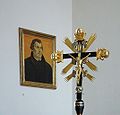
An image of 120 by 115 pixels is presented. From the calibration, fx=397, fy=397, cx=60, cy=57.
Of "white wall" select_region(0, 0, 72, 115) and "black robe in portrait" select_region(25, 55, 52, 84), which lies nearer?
"white wall" select_region(0, 0, 72, 115)

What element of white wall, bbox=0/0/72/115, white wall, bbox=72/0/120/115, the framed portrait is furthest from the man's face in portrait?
white wall, bbox=72/0/120/115

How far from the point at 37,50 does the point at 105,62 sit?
0.95 metres

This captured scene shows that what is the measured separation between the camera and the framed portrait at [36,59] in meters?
4.95

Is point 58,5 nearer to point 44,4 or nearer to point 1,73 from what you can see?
point 44,4

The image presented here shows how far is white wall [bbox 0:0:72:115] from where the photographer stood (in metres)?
4.71

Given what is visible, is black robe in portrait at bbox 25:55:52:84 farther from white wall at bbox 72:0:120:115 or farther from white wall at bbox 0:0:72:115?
white wall at bbox 72:0:120:115

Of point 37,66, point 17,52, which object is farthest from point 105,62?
point 17,52

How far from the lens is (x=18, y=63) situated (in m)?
4.87

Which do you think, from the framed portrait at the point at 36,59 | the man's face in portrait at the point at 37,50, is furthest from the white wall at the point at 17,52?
the man's face in portrait at the point at 37,50

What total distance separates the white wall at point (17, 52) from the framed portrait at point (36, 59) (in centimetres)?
7

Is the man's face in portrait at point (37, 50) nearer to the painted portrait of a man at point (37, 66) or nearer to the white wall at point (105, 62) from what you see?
the painted portrait of a man at point (37, 66)

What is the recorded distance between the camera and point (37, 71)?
515 cm

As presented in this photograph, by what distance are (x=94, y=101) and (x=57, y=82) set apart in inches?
22.5

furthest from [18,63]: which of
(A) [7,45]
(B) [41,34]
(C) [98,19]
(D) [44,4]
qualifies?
(C) [98,19]
